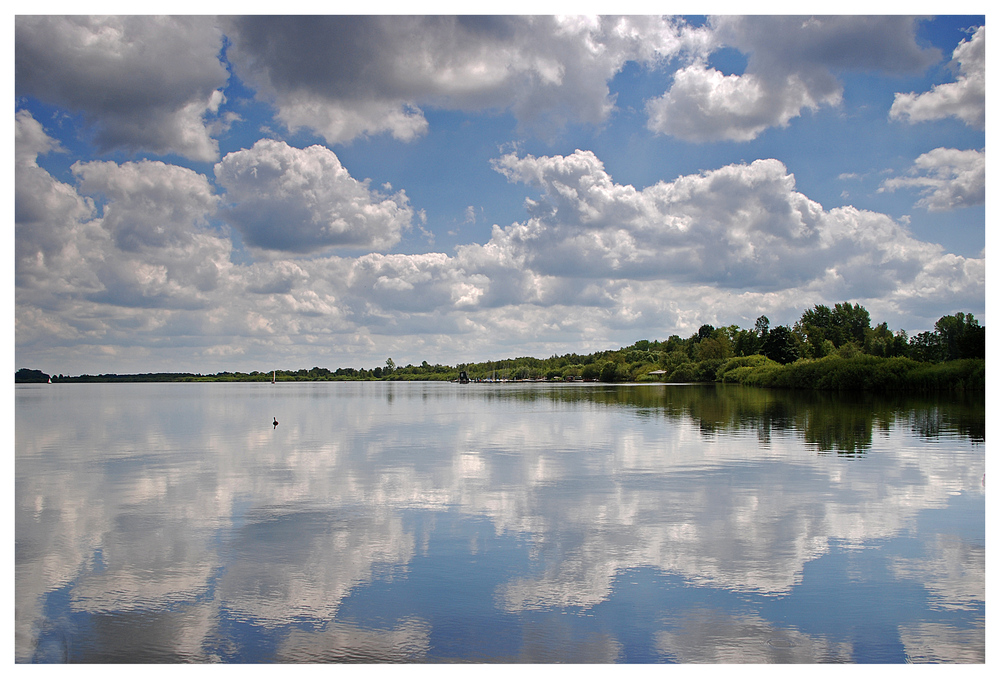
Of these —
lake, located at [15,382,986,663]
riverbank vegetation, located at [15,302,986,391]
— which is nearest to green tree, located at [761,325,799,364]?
riverbank vegetation, located at [15,302,986,391]

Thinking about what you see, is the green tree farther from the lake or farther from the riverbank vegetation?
the lake

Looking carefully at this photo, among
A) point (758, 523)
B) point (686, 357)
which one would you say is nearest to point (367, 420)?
point (758, 523)

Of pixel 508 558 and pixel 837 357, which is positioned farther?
pixel 837 357

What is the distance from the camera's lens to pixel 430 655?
888cm

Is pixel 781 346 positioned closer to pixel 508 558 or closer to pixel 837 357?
pixel 837 357

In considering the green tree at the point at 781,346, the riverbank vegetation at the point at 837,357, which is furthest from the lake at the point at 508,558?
the green tree at the point at 781,346

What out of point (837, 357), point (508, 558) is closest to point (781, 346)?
point (837, 357)

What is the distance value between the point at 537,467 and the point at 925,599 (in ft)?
49.4

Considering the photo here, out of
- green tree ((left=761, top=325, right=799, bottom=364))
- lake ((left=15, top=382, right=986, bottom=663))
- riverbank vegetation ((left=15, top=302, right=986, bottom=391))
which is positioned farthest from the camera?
green tree ((left=761, top=325, right=799, bottom=364))

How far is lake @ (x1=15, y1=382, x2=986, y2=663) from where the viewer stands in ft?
30.5

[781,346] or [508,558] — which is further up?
[781,346]

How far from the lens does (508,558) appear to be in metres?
12.9

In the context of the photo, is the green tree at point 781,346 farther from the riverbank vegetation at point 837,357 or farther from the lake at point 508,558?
the lake at point 508,558

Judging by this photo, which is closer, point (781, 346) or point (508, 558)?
point (508, 558)
